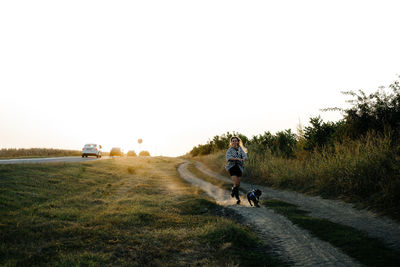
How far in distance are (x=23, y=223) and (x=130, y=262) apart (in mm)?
4413

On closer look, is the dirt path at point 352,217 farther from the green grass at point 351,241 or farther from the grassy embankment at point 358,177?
the grassy embankment at point 358,177

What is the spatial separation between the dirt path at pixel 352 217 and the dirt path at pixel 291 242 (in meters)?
1.24

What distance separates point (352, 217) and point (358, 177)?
2879 millimetres

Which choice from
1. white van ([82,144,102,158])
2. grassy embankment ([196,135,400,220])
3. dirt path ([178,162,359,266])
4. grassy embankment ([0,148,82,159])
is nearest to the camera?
dirt path ([178,162,359,266])

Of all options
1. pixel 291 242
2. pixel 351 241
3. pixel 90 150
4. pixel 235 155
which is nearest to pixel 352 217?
pixel 351 241

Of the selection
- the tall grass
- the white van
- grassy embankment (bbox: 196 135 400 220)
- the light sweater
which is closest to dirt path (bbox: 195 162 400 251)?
grassy embankment (bbox: 196 135 400 220)

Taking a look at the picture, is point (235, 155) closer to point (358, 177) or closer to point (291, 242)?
point (358, 177)

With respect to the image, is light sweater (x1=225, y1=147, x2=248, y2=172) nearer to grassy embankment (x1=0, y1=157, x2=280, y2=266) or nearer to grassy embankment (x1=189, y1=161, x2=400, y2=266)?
grassy embankment (x1=0, y1=157, x2=280, y2=266)

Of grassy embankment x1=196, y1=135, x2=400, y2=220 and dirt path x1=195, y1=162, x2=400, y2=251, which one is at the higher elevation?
grassy embankment x1=196, y1=135, x2=400, y2=220

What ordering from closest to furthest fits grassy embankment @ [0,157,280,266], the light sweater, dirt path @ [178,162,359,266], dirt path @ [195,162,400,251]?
1. dirt path @ [178,162,359,266]
2. grassy embankment @ [0,157,280,266]
3. dirt path @ [195,162,400,251]
4. the light sweater

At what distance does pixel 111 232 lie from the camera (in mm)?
7605

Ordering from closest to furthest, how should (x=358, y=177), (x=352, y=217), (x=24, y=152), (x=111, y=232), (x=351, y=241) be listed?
(x=351, y=241) → (x=111, y=232) → (x=352, y=217) → (x=358, y=177) → (x=24, y=152)

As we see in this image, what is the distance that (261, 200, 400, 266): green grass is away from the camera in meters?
5.19

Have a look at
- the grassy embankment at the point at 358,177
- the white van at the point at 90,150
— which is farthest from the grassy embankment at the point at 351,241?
the white van at the point at 90,150
